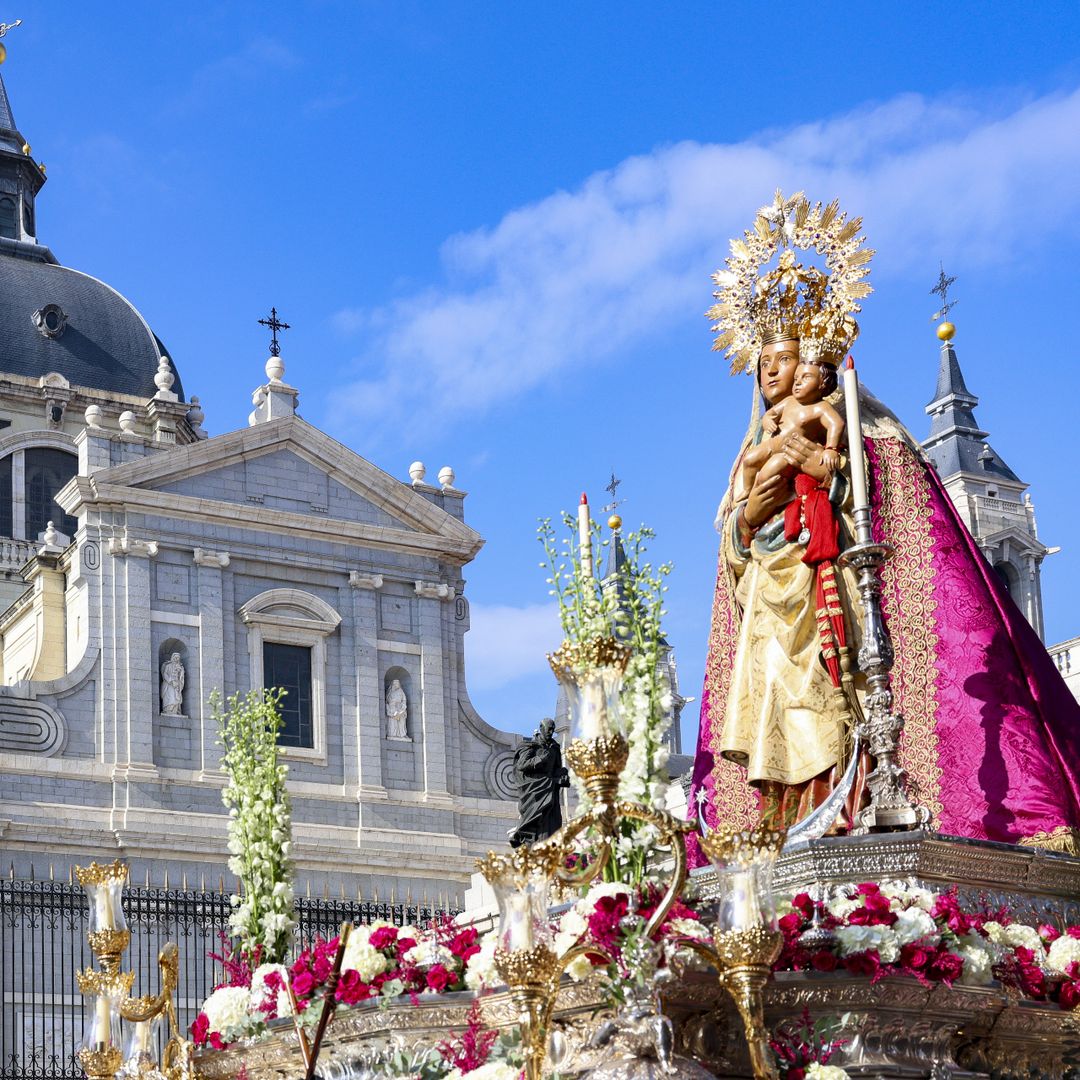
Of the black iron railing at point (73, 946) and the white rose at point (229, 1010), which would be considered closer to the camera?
the white rose at point (229, 1010)

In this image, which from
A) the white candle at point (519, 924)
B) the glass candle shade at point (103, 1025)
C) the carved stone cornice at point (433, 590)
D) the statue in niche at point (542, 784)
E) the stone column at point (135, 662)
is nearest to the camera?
the white candle at point (519, 924)

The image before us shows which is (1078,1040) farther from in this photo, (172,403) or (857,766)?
(172,403)

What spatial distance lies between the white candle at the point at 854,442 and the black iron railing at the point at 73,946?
10.6m

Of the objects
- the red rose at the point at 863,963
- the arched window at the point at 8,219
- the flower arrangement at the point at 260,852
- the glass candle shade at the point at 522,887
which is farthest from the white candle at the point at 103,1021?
the arched window at the point at 8,219

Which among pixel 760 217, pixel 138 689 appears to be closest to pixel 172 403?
pixel 138 689

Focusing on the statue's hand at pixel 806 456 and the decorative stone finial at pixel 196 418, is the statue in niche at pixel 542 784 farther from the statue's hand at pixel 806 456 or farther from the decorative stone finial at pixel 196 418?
the decorative stone finial at pixel 196 418

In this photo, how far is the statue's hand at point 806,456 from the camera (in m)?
9.67

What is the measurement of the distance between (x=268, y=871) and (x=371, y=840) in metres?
14.1

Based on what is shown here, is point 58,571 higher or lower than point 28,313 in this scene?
lower

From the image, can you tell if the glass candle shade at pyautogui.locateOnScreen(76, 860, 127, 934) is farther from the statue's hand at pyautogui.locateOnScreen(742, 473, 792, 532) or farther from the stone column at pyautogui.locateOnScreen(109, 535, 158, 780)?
the stone column at pyautogui.locateOnScreen(109, 535, 158, 780)

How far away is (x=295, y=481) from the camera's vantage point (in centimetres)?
3069

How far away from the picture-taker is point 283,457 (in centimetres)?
3072

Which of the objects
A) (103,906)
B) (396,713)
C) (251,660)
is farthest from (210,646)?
(103,906)

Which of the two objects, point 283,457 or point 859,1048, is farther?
point 283,457
